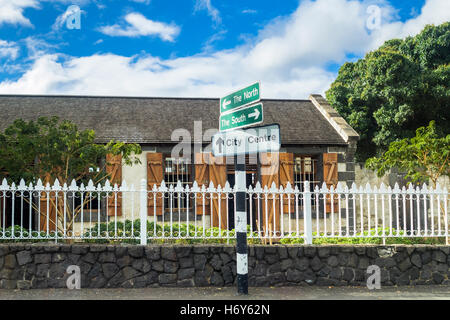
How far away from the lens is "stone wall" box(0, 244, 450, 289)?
7.32m

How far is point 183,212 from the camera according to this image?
13320mm

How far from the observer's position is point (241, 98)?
658 centimetres

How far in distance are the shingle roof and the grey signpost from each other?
22.4ft

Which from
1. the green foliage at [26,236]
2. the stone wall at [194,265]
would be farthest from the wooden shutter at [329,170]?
the green foliage at [26,236]

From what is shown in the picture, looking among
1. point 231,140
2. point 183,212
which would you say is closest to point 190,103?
point 183,212

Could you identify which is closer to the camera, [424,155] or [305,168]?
[424,155]

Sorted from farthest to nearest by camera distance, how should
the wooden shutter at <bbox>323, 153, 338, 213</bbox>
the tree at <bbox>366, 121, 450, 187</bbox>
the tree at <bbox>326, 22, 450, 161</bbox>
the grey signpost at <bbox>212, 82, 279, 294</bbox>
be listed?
the tree at <bbox>326, 22, 450, 161</bbox> < the wooden shutter at <bbox>323, 153, 338, 213</bbox> < the tree at <bbox>366, 121, 450, 187</bbox> < the grey signpost at <bbox>212, 82, 279, 294</bbox>

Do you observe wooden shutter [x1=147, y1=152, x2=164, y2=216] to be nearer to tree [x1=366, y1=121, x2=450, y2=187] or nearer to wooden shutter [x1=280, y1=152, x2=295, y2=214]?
wooden shutter [x1=280, y1=152, x2=295, y2=214]

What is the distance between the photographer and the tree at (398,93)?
1789cm

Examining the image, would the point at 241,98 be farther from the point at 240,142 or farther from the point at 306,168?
the point at 306,168

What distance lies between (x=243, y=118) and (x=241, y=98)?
286 millimetres

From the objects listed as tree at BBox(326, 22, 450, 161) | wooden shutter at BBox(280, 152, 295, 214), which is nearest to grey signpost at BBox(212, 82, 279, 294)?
wooden shutter at BBox(280, 152, 295, 214)

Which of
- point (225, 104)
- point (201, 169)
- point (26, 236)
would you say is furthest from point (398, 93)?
point (26, 236)

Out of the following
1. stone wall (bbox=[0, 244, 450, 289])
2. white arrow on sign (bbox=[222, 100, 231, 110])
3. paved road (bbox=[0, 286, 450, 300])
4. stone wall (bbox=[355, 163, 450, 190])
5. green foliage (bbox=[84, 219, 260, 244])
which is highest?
white arrow on sign (bbox=[222, 100, 231, 110])
